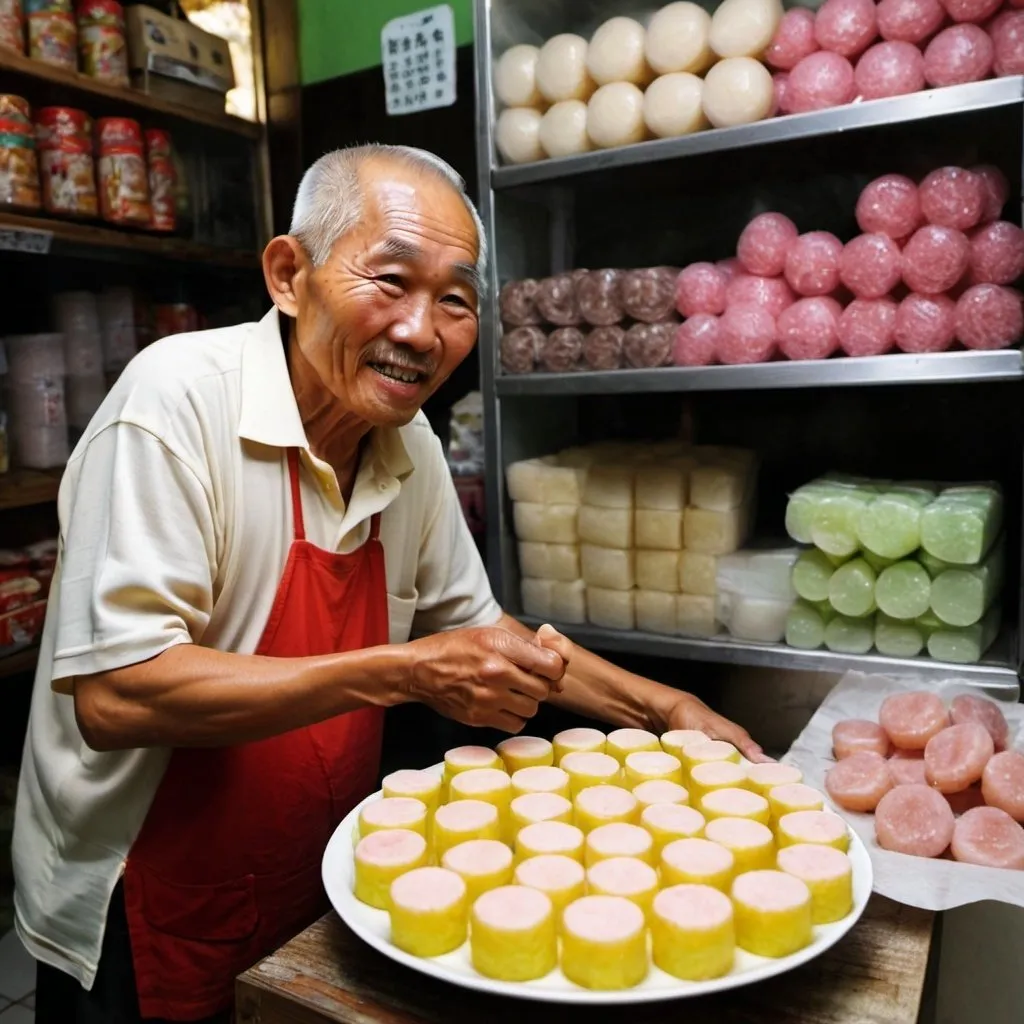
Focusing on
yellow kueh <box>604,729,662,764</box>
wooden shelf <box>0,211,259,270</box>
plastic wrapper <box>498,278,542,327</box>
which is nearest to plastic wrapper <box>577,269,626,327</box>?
plastic wrapper <box>498,278,542,327</box>

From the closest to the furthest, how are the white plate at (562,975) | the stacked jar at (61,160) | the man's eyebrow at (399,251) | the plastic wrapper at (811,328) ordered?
the white plate at (562,975)
the man's eyebrow at (399,251)
the plastic wrapper at (811,328)
the stacked jar at (61,160)

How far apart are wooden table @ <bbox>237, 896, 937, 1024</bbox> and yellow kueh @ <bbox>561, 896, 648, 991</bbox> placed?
0.30ft

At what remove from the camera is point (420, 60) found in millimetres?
2611

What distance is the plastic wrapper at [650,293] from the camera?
6.55 feet

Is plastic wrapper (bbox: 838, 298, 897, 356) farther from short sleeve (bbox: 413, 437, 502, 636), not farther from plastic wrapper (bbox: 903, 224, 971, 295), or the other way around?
short sleeve (bbox: 413, 437, 502, 636)

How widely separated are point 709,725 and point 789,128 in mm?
1168

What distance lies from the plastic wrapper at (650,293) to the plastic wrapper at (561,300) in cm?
12

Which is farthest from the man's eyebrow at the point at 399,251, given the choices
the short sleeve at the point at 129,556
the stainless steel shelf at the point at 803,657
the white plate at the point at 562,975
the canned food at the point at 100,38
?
the canned food at the point at 100,38

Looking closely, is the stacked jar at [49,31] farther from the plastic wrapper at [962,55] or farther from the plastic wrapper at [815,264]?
the plastic wrapper at [962,55]

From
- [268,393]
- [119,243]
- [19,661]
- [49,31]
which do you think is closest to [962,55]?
[268,393]

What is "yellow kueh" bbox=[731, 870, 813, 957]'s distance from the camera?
0.86m

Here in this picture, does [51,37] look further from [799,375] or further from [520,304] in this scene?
[799,375]

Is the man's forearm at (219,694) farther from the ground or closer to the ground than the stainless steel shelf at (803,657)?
farther from the ground

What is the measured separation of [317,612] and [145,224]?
1.63 m
